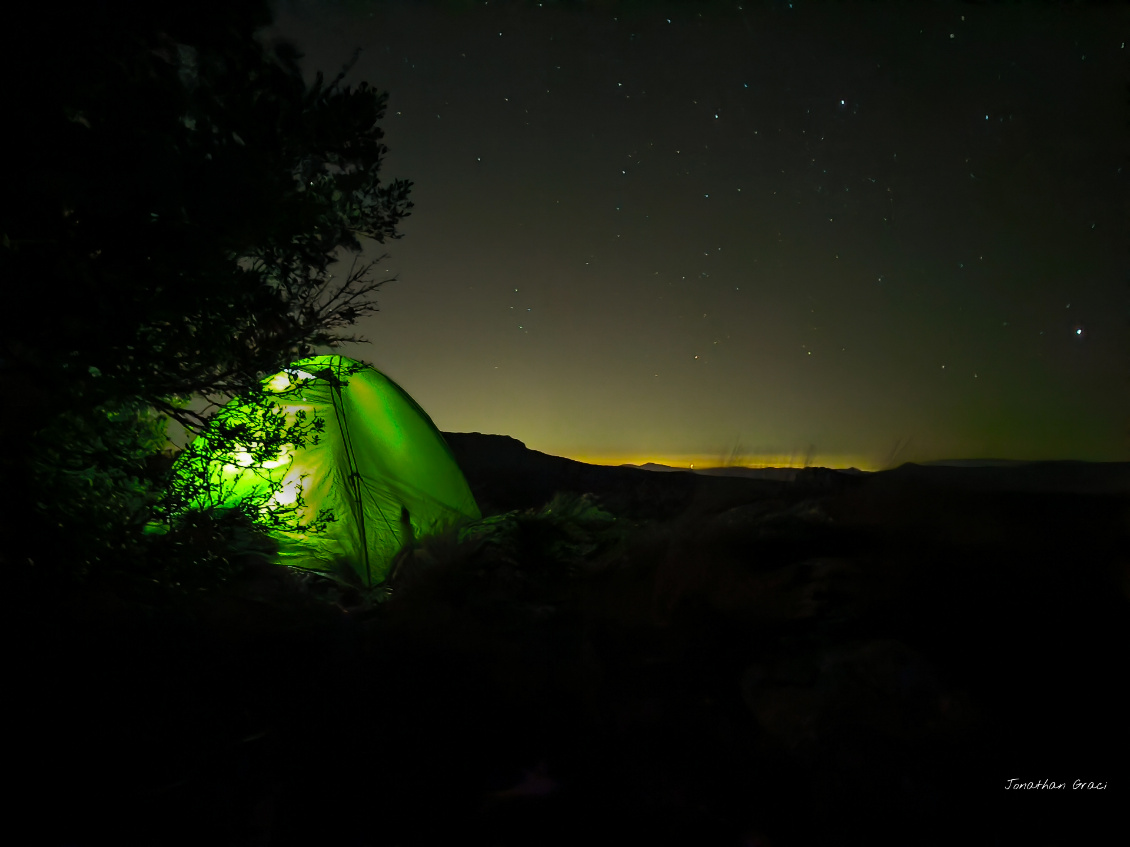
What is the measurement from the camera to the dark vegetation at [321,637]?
2.56 m

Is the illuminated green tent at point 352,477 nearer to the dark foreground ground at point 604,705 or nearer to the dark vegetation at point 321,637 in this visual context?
the dark foreground ground at point 604,705

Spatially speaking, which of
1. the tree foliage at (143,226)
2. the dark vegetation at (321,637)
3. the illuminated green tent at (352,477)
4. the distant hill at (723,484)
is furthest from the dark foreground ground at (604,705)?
the distant hill at (723,484)

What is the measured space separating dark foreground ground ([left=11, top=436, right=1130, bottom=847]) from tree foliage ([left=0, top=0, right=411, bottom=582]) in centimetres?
102

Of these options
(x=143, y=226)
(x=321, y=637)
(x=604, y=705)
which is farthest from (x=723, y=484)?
(x=143, y=226)

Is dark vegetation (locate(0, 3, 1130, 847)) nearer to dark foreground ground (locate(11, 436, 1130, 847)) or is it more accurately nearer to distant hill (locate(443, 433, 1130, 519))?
→ dark foreground ground (locate(11, 436, 1130, 847))

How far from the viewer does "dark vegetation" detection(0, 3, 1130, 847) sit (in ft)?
8.41

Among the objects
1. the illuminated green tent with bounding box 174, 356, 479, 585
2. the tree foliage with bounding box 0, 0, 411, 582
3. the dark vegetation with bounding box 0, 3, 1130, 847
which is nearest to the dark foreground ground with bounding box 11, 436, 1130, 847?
the dark vegetation with bounding box 0, 3, 1130, 847

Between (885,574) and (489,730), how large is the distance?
299cm

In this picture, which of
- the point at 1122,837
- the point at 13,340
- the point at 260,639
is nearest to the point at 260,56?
the point at 13,340

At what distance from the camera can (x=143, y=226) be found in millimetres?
3131

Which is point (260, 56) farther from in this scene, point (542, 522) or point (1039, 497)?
point (1039, 497)

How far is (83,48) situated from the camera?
2947mm

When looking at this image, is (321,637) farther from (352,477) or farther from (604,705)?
(352,477)

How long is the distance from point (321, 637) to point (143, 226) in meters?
2.54
